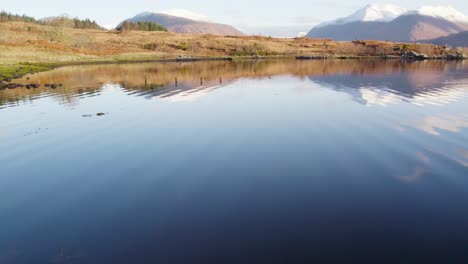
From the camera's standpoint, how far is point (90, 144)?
89.0ft

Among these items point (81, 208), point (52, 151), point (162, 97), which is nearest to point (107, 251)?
point (81, 208)

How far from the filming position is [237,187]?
1812cm

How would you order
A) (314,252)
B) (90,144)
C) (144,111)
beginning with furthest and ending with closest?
(144,111)
(90,144)
(314,252)

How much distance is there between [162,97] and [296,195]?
127 feet

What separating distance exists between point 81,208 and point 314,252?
36.9 feet

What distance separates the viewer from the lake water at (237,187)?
12750 mm

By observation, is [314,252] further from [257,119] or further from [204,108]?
[204,108]

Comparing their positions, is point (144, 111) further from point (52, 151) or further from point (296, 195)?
point (296, 195)

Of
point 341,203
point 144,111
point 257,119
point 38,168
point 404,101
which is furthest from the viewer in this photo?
point 404,101

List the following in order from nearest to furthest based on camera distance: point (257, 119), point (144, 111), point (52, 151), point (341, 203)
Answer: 1. point (341, 203)
2. point (52, 151)
3. point (257, 119)
4. point (144, 111)

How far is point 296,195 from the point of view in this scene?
17.0 m

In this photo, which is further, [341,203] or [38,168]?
[38,168]

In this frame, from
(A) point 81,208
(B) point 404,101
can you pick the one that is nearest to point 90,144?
(A) point 81,208

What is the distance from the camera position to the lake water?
41.8 feet
